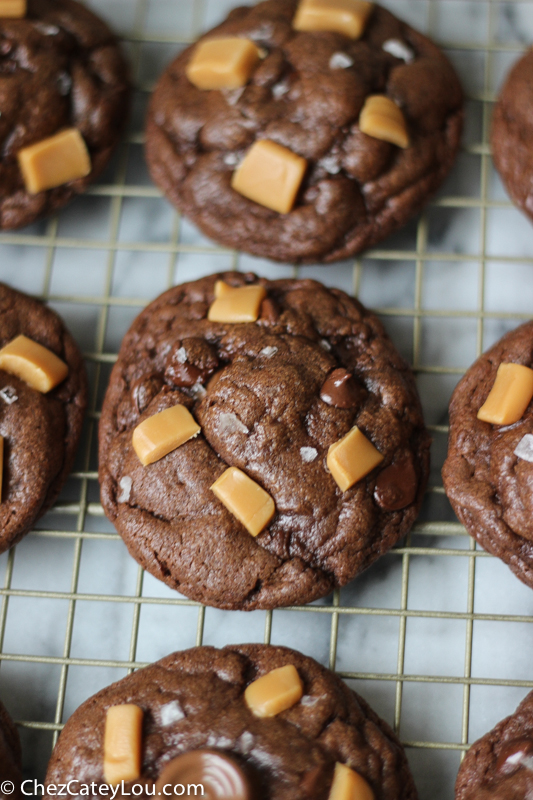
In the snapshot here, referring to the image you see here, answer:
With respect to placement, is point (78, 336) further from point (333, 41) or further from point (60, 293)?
point (333, 41)

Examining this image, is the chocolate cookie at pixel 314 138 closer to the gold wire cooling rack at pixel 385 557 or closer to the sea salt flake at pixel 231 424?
the gold wire cooling rack at pixel 385 557

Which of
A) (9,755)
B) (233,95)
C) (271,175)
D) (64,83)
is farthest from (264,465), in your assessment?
(64,83)

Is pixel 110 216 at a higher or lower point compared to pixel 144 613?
higher

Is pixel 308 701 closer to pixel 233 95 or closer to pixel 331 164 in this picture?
pixel 331 164

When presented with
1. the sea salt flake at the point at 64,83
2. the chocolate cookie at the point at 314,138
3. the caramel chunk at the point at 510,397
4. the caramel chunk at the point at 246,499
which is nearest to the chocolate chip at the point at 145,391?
the caramel chunk at the point at 246,499

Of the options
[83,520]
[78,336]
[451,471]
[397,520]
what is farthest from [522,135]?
[83,520]

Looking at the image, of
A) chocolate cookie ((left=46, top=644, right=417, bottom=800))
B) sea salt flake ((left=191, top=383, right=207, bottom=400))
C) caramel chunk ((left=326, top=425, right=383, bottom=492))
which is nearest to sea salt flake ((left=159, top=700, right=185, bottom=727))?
chocolate cookie ((left=46, top=644, right=417, bottom=800))
